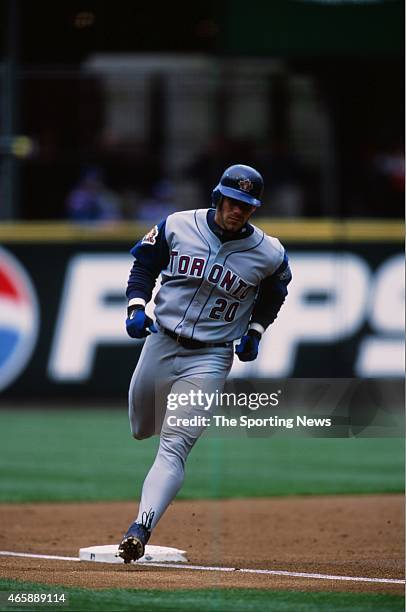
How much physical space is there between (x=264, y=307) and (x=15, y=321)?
9.49 m

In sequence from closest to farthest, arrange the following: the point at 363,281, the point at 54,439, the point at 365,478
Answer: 1. the point at 365,478
2. the point at 54,439
3. the point at 363,281

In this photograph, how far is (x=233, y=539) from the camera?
8.78m

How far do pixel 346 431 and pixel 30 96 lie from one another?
1155 cm

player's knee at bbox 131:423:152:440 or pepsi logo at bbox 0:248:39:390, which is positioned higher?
pepsi logo at bbox 0:248:39:390

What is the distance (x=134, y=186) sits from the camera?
17469 mm

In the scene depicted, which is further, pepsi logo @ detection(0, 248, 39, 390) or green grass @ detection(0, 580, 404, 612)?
pepsi logo @ detection(0, 248, 39, 390)

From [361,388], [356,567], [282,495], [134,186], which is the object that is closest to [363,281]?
[134,186]

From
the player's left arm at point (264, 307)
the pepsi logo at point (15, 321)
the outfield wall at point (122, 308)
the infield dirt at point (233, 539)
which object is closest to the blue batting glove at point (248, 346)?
the player's left arm at point (264, 307)

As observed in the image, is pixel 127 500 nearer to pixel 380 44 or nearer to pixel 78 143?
pixel 78 143

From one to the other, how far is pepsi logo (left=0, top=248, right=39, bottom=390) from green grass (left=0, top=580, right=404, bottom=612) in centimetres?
1020

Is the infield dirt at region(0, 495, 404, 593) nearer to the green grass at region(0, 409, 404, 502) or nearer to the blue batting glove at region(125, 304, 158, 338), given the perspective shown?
the green grass at region(0, 409, 404, 502)

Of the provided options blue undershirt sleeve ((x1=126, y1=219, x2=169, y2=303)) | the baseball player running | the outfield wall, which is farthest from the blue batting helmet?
the outfield wall

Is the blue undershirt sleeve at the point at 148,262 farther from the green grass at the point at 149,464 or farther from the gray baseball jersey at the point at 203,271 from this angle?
the green grass at the point at 149,464

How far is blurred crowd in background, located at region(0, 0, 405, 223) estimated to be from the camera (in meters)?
17.3
